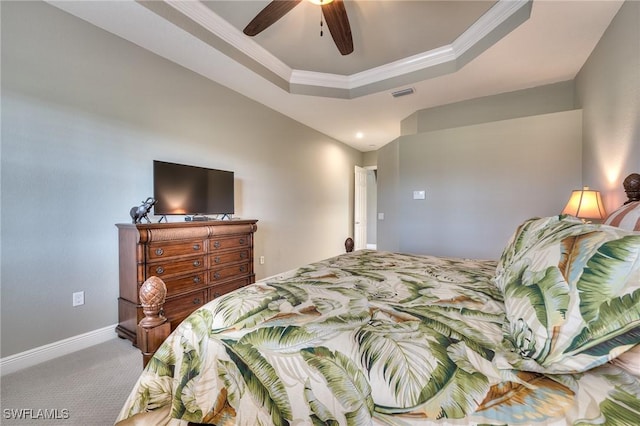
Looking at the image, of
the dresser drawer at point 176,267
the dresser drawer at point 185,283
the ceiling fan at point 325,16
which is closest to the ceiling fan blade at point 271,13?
the ceiling fan at point 325,16

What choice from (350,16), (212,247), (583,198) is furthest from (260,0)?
(583,198)

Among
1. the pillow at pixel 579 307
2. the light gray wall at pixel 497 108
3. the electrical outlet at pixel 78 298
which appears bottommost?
the electrical outlet at pixel 78 298

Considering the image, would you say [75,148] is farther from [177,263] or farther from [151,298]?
[151,298]

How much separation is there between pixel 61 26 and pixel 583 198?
14.6 feet

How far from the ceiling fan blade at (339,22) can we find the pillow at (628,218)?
2.02 meters

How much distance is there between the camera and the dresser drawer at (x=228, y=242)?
2.74 meters

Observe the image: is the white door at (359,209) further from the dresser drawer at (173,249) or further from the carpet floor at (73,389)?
the carpet floor at (73,389)

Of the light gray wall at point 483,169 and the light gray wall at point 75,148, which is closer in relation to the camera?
the light gray wall at point 75,148

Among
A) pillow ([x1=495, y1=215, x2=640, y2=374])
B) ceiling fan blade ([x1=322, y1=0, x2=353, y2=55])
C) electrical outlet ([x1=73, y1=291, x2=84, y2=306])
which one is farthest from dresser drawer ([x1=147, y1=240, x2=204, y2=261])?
pillow ([x1=495, y1=215, x2=640, y2=374])

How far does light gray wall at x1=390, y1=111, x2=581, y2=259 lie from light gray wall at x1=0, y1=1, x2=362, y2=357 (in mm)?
2738

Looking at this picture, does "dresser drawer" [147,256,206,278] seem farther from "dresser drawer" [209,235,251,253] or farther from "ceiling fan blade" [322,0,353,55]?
"ceiling fan blade" [322,0,353,55]

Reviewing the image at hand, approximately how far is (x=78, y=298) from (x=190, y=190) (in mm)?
1291

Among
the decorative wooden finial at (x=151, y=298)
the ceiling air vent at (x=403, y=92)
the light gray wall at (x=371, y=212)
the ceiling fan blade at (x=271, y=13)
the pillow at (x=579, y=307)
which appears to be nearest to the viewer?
the pillow at (x=579, y=307)

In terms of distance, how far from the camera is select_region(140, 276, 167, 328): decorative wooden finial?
3.49 ft
